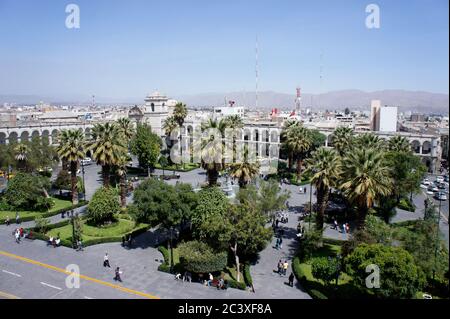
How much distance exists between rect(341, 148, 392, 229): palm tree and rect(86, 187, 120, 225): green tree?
22.5 metres

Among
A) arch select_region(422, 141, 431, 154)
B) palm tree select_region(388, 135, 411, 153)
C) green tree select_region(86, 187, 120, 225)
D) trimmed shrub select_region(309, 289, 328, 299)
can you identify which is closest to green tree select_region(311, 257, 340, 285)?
trimmed shrub select_region(309, 289, 328, 299)

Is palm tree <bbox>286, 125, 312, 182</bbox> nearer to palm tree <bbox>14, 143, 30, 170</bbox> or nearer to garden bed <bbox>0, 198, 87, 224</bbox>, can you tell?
garden bed <bbox>0, 198, 87, 224</bbox>

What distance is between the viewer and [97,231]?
38406 mm

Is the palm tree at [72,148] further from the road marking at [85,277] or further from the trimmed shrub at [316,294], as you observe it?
the trimmed shrub at [316,294]

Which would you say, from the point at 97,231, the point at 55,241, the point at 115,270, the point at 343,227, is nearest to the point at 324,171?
the point at 343,227

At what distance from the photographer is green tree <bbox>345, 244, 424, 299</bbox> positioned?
21812mm

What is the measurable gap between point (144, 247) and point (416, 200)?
38.6 metres

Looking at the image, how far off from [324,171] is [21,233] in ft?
93.3

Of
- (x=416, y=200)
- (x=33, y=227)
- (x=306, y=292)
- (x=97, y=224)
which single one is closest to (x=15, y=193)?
(x=33, y=227)

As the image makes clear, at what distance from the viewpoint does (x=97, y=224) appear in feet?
132

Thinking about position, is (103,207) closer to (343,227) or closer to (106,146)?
(106,146)

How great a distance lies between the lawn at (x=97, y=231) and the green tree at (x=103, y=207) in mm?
997
